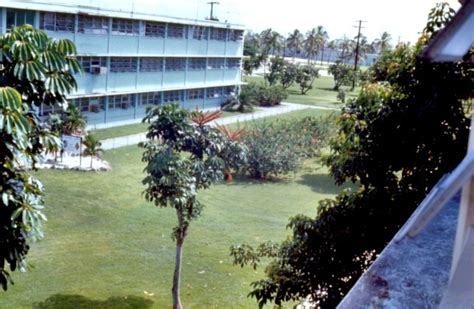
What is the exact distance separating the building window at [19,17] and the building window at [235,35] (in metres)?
15.5

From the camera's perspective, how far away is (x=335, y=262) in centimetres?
548

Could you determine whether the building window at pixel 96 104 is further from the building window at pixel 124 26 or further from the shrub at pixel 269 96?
the shrub at pixel 269 96

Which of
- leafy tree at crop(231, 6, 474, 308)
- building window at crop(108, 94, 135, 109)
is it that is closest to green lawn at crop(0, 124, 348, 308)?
leafy tree at crop(231, 6, 474, 308)

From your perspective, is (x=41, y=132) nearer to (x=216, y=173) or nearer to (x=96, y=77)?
(x=216, y=173)

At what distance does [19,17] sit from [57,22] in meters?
1.62

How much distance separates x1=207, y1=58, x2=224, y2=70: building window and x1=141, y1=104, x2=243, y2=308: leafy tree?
2400 cm

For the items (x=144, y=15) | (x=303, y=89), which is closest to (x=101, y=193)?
(x=144, y=15)

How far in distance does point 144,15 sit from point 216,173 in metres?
18.7

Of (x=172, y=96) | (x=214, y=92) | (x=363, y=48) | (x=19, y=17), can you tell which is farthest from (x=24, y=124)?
(x=363, y=48)

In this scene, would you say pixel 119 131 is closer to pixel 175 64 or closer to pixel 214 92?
pixel 175 64

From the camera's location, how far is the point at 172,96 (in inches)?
1183

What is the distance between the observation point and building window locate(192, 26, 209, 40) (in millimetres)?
→ 30812

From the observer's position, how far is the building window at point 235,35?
3463 cm

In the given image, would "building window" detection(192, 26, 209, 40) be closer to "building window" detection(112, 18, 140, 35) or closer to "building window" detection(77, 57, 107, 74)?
"building window" detection(112, 18, 140, 35)
